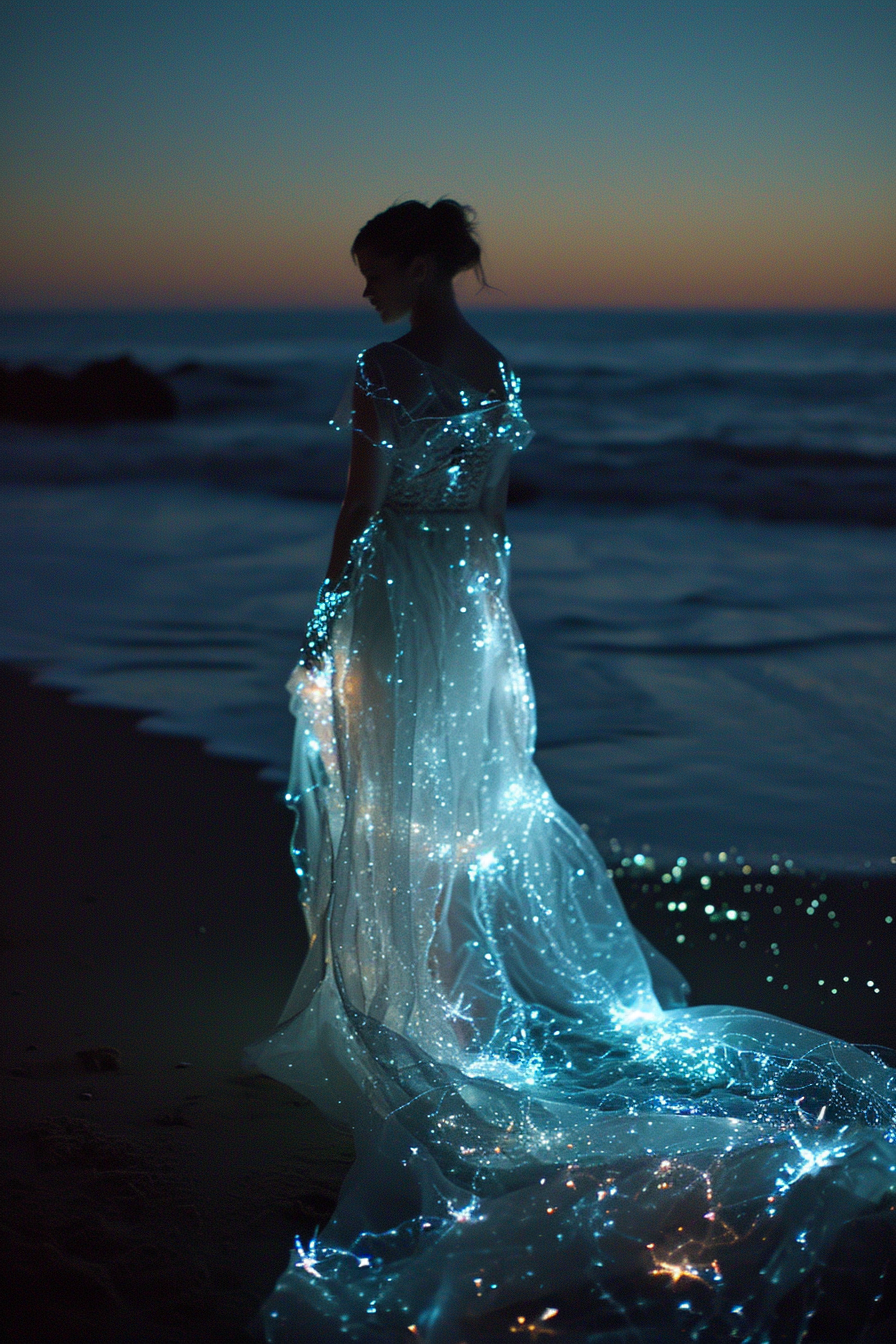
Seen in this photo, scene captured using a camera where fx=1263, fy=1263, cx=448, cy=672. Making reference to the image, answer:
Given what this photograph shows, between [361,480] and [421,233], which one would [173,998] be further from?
[421,233]

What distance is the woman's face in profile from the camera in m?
3.19

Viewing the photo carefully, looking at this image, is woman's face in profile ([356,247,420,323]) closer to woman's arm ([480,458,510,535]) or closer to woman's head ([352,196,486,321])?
woman's head ([352,196,486,321])

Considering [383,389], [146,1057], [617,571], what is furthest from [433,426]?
[617,571]

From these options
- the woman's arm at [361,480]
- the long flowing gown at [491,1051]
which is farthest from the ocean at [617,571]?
the woman's arm at [361,480]

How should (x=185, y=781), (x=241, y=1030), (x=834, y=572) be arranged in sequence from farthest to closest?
1. (x=834, y=572)
2. (x=185, y=781)
3. (x=241, y=1030)

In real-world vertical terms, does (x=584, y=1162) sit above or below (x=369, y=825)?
below

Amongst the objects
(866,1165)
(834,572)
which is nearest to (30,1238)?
(866,1165)

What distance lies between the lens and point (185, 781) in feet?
17.9

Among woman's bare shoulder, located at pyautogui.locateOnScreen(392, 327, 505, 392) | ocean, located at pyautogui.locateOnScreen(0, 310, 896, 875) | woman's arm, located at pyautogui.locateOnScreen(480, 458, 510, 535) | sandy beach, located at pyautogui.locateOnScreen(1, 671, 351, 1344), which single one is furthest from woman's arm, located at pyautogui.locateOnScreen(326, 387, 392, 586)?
ocean, located at pyautogui.locateOnScreen(0, 310, 896, 875)

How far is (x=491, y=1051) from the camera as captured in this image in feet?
10.6

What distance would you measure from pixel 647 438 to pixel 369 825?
711 inches

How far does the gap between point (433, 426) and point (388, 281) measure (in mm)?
401

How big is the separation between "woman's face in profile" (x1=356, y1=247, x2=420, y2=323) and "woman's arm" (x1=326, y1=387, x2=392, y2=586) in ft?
0.97

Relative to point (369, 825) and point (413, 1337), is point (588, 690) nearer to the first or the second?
point (369, 825)
